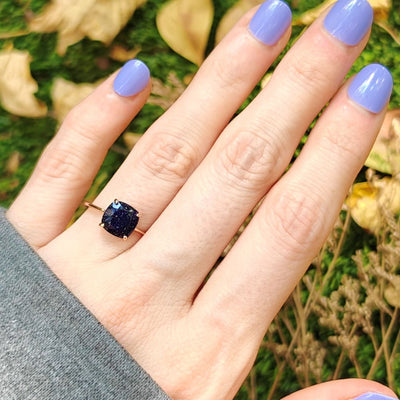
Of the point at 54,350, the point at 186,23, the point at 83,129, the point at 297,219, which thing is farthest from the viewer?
the point at 186,23

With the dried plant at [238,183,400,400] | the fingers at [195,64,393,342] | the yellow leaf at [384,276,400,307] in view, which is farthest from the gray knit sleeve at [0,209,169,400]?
the yellow leaf at [384,276,400,307]

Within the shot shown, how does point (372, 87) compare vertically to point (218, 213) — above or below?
above

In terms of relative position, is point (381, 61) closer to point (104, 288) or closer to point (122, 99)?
point (122, 99)

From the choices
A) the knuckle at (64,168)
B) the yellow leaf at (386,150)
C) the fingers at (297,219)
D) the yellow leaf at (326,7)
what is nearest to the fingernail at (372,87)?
the fingers at (297,219)

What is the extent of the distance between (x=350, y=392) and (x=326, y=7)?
690mm

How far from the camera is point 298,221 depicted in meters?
0.92

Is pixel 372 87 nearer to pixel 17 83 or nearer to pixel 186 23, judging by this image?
pixel 186 23

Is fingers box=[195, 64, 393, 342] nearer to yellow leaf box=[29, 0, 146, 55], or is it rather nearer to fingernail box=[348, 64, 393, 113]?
fingernail box=[348, 64, 393, 113]

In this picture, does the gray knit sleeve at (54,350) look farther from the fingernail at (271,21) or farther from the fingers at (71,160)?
the fingernail at (271,21)

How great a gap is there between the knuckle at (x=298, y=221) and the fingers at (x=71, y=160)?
317 mm

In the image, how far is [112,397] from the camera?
2.67ft

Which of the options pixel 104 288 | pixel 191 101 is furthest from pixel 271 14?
pixel 104 288

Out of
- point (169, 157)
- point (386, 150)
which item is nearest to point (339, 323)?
point (386, 150)

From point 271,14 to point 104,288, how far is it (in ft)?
1.66
